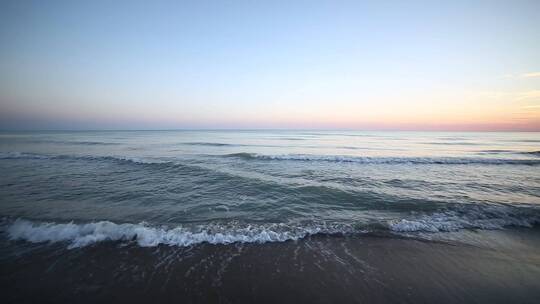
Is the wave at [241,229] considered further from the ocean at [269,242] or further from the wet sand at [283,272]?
the wet sand at [283,272]

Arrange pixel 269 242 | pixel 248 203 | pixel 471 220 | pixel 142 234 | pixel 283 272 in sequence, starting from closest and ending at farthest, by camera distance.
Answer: pixel 283 272, pixel 269 242, pixel 142 234, pixel 471 220, pixel 248 203

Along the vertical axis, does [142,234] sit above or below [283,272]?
above

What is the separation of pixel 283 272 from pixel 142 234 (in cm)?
404

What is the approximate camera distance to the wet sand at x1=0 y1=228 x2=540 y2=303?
3721mm

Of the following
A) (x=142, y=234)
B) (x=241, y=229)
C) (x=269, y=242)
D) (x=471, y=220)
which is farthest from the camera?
(x=471, y=220)

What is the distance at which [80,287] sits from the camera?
12.7ft

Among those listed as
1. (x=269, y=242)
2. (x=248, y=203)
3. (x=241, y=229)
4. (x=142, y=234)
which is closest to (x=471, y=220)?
(x=269, y=242)

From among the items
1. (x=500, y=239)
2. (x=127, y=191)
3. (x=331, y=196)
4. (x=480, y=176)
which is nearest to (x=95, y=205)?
(x=127, y=191)

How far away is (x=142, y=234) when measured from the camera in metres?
5.70

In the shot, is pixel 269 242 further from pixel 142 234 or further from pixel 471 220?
pixel 471 220

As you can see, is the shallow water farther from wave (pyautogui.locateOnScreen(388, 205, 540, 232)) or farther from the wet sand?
the wet sand

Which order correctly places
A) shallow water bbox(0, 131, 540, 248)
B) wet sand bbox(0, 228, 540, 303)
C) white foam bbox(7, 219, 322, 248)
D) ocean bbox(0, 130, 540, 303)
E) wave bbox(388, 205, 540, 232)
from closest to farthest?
1. wet sand bbox(0, 228, 540, 303)
2. ocean bbox(0, 130, 540, 303)
3. white foam bbox(7, 219, 322, 248)
4. shallow water bbox(0, 131, 540, 248)
5. wave bbox(388, 205, 540, 232)

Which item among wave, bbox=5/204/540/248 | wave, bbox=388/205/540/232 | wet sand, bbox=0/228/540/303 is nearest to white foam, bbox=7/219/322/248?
wave, bbox=5/204/540/248

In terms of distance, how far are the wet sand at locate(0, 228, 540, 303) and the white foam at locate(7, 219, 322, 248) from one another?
0.28 meters
